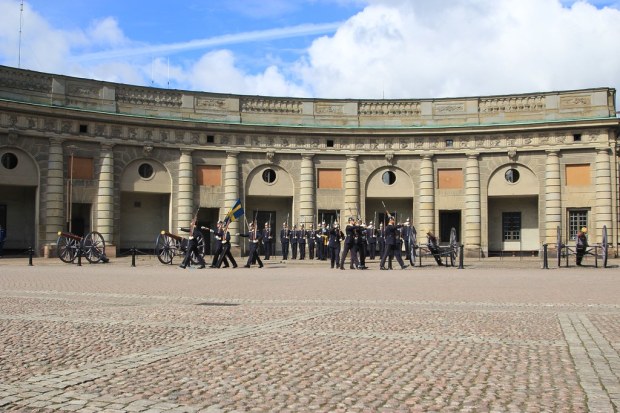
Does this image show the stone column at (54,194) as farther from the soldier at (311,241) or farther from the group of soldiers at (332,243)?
the soldier at (311,241)

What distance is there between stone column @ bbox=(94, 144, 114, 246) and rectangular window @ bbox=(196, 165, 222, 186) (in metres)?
4.66

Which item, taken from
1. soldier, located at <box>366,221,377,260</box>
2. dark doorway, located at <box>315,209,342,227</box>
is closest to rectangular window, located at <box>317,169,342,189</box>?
dark doorway, located at <box>315,209,342,227</box>

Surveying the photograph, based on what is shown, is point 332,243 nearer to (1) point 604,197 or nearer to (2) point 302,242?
(2) point 302,242

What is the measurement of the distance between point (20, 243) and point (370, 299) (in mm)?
26172

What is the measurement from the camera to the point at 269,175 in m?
38.9

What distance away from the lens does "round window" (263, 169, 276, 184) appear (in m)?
38.9

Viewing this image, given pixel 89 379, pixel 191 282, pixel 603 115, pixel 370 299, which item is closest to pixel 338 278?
pixel 191 282

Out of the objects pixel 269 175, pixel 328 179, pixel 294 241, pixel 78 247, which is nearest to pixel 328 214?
pixel 328 179

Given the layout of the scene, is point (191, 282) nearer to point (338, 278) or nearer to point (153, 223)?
point (338, 278)

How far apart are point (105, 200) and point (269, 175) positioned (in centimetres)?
884

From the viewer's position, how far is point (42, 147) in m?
34.2

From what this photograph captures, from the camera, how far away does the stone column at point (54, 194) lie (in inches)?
1345

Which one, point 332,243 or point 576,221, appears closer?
point 332,243

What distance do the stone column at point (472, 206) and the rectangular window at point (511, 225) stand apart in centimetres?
193
